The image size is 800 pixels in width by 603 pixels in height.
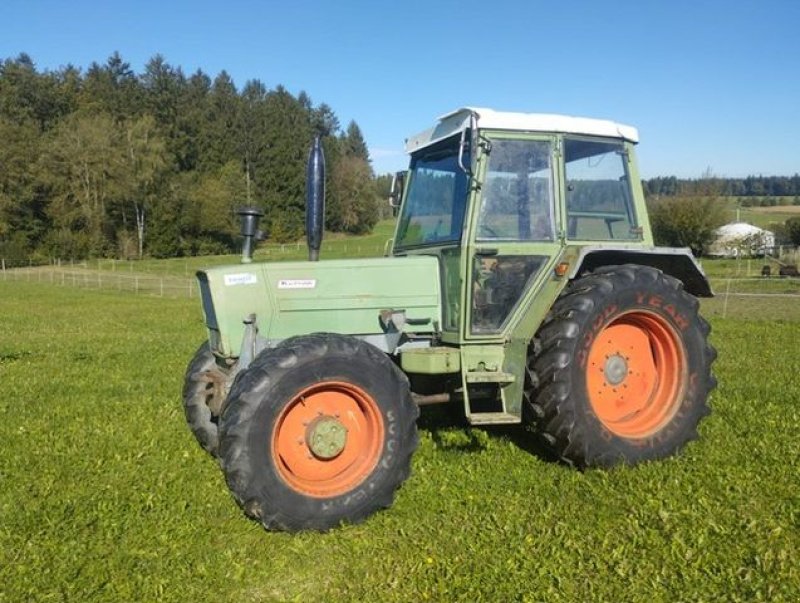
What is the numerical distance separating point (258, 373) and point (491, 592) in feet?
5.77

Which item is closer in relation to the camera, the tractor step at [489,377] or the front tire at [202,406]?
→ the tractor step at [489,377]

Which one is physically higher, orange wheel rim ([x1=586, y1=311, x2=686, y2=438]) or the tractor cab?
the tractor cab

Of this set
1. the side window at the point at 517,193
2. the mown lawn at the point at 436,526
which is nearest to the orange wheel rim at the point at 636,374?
the mown lawn at the point at 436,526

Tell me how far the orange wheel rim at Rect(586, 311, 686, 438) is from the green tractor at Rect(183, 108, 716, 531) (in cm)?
1

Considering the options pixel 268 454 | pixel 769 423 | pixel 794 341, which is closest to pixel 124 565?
pixel 268 454

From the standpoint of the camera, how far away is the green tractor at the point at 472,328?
4434mm

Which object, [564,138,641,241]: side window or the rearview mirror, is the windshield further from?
[564,138,641,241]: side window

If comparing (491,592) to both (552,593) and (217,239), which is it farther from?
(217,239)

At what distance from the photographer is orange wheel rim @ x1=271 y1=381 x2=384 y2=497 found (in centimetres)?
443

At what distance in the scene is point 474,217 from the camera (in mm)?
5098

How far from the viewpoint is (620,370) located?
5.41 metres

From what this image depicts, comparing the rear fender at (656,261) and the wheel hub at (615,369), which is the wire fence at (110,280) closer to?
the rear fender at (656,261)

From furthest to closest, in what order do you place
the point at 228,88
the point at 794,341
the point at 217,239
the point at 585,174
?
the point at 228,88 → the point at 217,239 → the point at 794,341 → the point at 585,174

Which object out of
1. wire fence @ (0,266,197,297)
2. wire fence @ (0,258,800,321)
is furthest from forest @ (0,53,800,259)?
wire fence @ (0,266,197,297)
